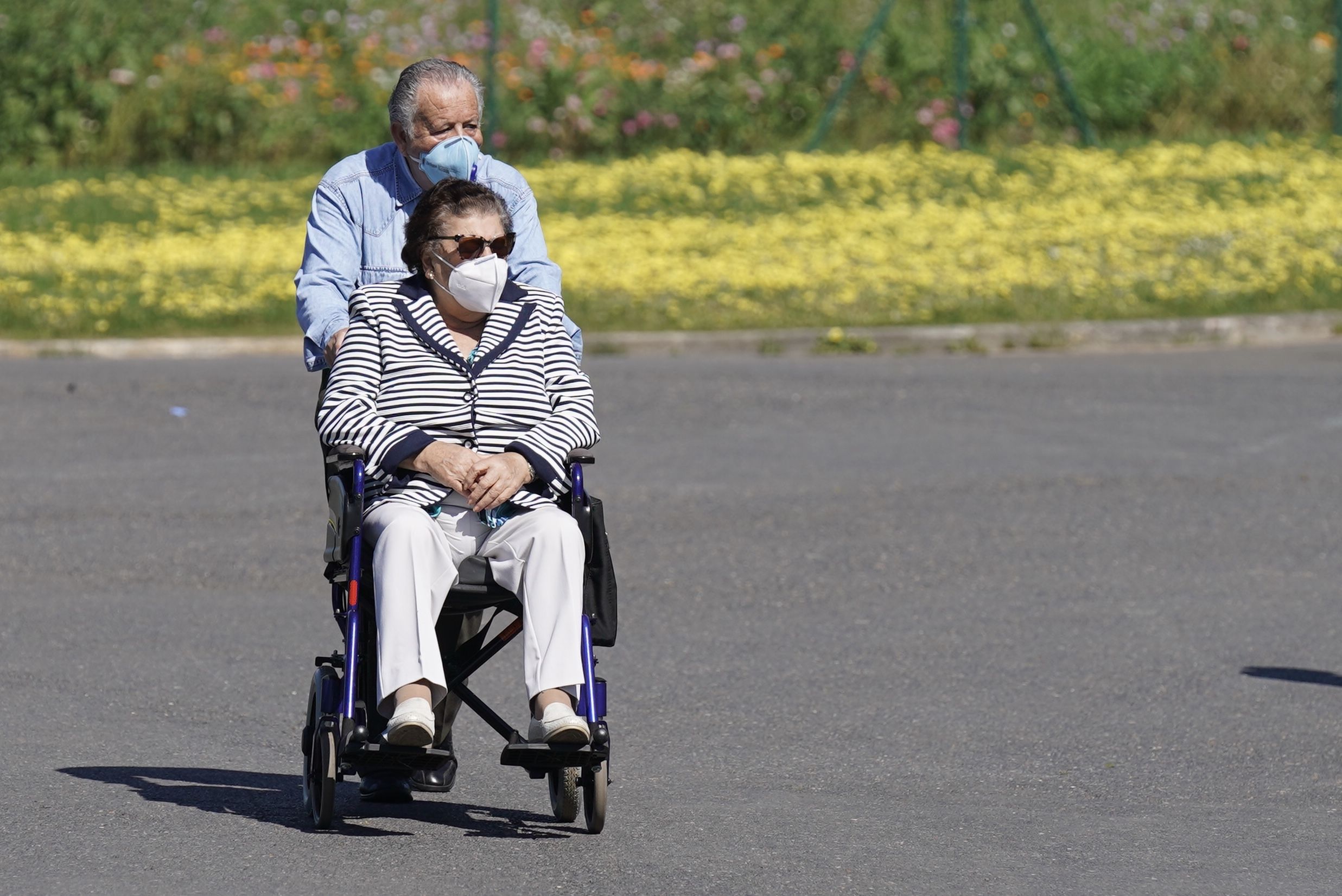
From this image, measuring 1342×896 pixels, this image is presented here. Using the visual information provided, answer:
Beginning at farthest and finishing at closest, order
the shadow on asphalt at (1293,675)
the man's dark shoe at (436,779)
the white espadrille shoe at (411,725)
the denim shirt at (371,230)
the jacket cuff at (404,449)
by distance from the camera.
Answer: the shadow on asphalt at (1293,675)
the denim shirt at (371,230)
the man's dark shoe at (436,779)
the jacket cuff at (404,449)
the white espadrille shoe at (411,725)

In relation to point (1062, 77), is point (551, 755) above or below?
below

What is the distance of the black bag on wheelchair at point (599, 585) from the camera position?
16.2 ft

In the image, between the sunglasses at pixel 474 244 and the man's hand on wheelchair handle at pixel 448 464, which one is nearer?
the man's hand on wheelchair handle at pixel 448 464

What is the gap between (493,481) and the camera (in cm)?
488

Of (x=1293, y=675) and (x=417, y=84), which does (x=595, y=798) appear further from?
(x=1293, y=675)

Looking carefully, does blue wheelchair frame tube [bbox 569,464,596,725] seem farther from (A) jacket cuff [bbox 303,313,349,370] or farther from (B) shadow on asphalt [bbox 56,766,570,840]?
(A) jacket cuff [bbox 303,313,349,370]

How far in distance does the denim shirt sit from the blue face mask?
0.07 meters

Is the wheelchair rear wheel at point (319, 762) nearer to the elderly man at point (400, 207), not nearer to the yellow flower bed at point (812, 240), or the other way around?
the elderly man at point (400, 207)

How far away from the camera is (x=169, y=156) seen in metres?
23.5

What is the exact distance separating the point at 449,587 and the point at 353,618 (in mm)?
229

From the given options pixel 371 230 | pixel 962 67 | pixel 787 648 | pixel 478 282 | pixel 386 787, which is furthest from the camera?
pixel 962 67

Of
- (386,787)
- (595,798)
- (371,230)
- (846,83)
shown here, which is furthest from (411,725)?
(846,83)

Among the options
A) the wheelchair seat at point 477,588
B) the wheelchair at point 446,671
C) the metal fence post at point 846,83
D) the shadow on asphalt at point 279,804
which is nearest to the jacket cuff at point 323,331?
the wheelchair at point 446,671

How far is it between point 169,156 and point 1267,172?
1113 centimetres
